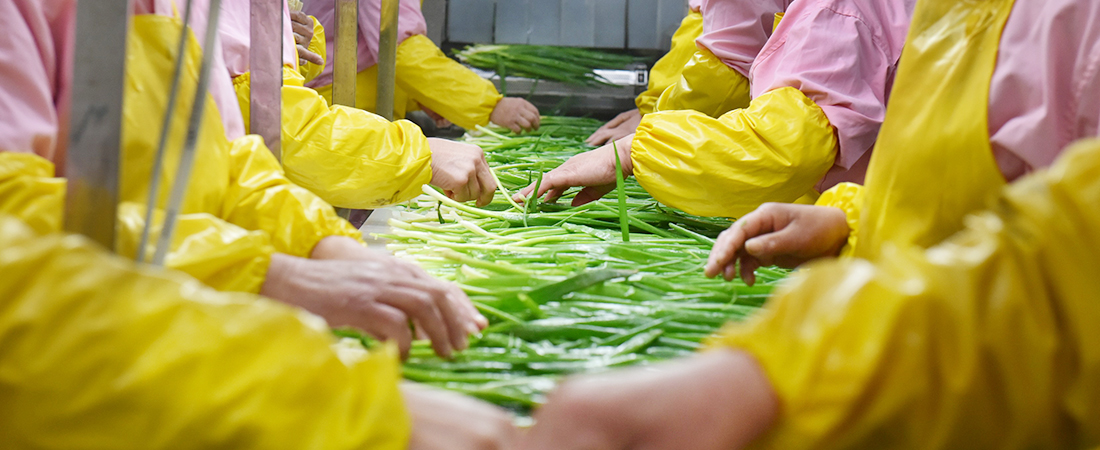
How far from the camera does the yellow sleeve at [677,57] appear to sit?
3209 mm

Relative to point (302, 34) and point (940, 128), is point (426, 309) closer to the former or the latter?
point (940, 128)

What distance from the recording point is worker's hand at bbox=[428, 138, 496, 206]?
1.96 m

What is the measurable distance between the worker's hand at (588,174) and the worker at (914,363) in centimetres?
134

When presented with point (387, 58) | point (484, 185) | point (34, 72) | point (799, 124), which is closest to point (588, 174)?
point (484, 185)

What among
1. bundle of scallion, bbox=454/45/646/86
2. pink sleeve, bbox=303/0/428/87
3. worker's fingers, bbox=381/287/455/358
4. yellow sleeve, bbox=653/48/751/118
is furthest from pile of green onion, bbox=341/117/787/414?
bundle of scallion, bbox=454/45/646/86

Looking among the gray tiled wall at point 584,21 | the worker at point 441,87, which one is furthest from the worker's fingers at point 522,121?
the gray tiled wall at point 584,21

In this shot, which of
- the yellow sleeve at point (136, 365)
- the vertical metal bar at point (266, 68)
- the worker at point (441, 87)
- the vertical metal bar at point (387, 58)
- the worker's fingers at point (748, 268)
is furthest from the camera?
the worker at point (441, 87)

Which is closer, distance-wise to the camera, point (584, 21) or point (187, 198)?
point (187, 198)

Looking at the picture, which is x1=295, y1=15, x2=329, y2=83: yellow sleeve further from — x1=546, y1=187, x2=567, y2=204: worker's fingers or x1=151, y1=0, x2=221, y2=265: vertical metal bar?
x1=151, y1=0, x2=221, y2=265: vertical metal bar

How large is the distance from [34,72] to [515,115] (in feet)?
8.83

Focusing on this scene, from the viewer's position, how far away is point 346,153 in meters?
1.85

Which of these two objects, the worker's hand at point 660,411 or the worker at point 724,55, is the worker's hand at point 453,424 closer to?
the worker's hand at point 660,411

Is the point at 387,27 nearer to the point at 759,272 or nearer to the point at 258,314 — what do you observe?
the point at 759,272

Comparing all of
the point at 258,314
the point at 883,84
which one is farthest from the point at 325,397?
the point at 883,84
